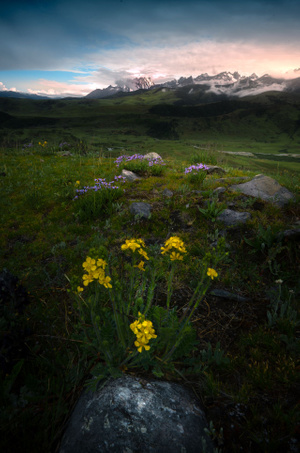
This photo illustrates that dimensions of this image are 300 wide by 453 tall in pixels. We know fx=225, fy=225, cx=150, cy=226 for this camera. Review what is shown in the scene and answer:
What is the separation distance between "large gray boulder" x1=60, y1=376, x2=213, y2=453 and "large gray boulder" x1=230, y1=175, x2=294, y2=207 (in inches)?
203

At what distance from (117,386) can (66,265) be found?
2767mm

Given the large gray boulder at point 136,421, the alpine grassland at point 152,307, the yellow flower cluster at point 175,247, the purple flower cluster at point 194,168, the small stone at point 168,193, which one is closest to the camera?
the large gray boulder at point 136,421

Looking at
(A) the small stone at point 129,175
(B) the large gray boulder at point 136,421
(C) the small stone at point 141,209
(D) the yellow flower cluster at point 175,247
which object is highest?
(D) the yellow flower cluster at point 175,247

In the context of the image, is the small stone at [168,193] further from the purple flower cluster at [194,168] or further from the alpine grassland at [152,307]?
the purple flower cluster at [194,168]

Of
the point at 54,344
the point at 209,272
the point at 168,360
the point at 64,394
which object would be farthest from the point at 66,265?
the point at 209,272

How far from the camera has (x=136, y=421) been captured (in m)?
1.83

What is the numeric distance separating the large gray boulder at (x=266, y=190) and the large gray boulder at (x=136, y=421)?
515cm

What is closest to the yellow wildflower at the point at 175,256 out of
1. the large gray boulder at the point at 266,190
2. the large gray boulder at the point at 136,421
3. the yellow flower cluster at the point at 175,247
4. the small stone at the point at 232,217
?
the yellow flower cluster at the point at 175,247

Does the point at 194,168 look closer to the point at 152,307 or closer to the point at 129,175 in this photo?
the point at 129,175

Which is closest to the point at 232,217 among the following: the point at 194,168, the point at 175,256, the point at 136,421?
the point at 175,256

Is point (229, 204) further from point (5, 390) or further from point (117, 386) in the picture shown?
point (5, 390)

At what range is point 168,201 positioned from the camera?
6.20 m

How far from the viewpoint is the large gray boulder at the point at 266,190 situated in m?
5.75

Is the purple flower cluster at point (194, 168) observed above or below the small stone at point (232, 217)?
above
